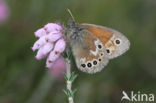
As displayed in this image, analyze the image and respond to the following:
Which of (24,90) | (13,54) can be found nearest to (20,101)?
(24,90)

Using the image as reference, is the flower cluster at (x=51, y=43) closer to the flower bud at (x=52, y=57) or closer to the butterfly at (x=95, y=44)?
the flower bud at (x=52, y=57)

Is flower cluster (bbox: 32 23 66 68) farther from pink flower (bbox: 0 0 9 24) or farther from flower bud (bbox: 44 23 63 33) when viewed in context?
pink flower (bbox: 0 0 9 24)

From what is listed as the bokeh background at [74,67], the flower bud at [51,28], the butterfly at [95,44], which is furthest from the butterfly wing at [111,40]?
the bokeh background at [74,67]

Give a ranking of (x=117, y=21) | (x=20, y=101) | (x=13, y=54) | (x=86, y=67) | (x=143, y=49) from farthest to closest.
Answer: (x=117, y=21) → (x=143, y=49) → (x=13, y=54) → (x=20, y=101) → (x=86, y=67)

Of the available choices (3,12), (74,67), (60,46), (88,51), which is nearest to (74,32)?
(88,51)

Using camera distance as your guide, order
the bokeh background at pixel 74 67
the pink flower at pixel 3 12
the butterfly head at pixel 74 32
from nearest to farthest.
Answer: the butterfly head at pixel 74 32 → the bokeh background at pixel 74 67 → the pink flower at pixel 3 12

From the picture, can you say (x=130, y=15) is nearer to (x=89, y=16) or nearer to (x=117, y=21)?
(x=117, y=21)

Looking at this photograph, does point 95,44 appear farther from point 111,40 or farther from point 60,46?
point 60,46

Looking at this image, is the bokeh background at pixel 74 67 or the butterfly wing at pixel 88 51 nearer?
the butterfly wing at pixel 88 51
